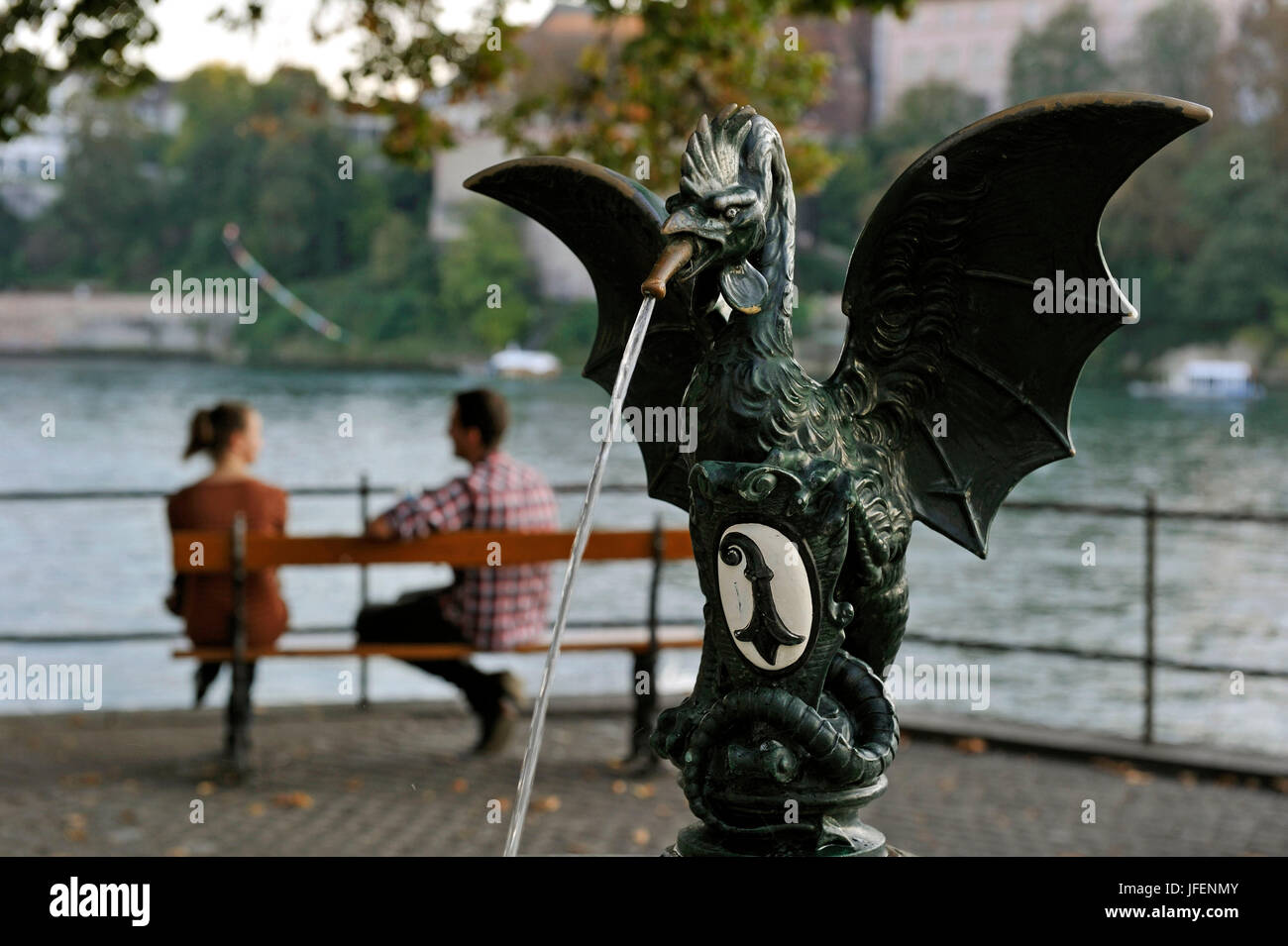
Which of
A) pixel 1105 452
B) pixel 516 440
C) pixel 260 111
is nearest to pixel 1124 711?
pixel 260 111

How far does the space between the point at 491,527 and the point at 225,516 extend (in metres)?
1.26

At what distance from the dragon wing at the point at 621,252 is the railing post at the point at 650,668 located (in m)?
3.11

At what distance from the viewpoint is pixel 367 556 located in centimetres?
615

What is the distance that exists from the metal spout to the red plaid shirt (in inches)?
160

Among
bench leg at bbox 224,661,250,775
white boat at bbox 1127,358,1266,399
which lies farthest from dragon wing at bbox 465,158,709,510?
white boat at bbox 1127,358,1266,399

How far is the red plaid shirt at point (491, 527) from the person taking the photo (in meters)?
6.29

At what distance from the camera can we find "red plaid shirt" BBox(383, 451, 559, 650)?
20.6 feet

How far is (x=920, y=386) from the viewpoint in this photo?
2674 millimetres

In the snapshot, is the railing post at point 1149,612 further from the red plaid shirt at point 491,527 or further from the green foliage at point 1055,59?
the green foliage at point 1055,59

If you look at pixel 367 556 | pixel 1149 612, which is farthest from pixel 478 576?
pixel 1149 612

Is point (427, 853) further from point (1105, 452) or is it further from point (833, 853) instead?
point (1105, 452)

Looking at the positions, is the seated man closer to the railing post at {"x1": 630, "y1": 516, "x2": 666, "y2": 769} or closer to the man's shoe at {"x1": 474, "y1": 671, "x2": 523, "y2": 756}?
the man's shoe at {"x1": 474, "y1": 671, "x2": 523, "y2": 756}

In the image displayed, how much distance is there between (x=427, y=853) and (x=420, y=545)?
1.31 m

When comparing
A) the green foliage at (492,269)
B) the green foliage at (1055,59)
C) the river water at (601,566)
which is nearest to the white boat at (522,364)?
the green foliage at (492,269)
